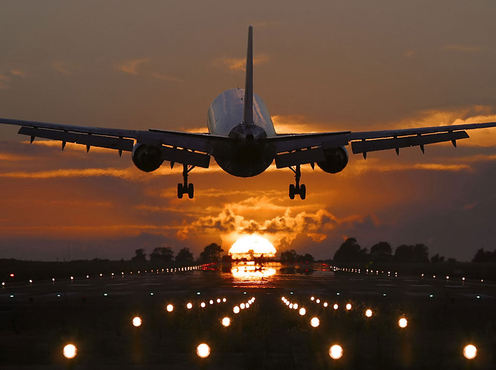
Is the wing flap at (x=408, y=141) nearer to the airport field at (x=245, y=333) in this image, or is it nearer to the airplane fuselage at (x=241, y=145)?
the airplane fuselage at (x=241, y=145)

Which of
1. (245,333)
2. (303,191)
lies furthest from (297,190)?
(245,333)

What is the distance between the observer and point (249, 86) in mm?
52875

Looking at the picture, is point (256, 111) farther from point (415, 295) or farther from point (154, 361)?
point (154, 361)

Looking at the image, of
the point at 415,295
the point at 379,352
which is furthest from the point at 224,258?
the point at 379,352

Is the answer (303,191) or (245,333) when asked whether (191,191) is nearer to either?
(303,191)

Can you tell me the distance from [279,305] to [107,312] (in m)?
10.5

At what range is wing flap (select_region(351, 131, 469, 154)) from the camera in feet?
175

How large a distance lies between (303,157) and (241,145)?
371cm

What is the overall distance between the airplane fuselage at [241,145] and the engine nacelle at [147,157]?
10.8ft

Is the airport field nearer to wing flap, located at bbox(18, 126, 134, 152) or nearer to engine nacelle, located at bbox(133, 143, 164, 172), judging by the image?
engine nacelle, located at bbox(133, 143, 164, 172)

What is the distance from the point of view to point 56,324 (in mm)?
37938

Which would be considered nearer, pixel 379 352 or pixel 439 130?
pixel 379 352

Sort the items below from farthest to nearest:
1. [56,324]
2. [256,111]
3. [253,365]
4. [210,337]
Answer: [256,111] → [56,324] → [210,337] → [253,365]

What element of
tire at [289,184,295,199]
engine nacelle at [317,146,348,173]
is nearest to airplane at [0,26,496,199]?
engine nacelle at [317,146,348,173]
